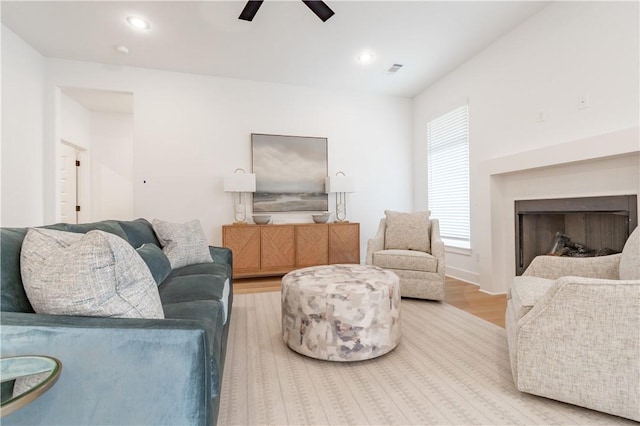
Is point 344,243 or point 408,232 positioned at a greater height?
point 408,232

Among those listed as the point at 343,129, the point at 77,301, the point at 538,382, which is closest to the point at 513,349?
the point at 538,382

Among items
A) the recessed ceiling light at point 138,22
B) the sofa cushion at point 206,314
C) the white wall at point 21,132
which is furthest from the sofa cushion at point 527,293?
the white wall at point 21,132

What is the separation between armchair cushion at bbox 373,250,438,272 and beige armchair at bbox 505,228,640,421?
1.57 metres

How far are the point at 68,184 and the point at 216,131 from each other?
2.73 m

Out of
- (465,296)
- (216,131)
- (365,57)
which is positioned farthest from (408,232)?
(216,131)

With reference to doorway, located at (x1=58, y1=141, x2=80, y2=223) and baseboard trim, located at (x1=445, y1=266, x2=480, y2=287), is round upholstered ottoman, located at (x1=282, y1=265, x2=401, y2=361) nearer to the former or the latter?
baseboard trim, located at (x1=445, y1=266, x2=480, y2=287)

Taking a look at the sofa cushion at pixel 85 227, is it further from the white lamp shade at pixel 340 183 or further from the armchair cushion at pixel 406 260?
the white lamp shade at pixel 340 183

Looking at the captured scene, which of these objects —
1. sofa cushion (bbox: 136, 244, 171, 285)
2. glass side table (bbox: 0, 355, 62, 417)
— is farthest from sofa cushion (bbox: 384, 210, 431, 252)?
glass side table (bbox: 0, 355, 62, 417)

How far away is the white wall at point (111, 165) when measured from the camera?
5473 millimetres

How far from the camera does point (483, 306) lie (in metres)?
3.01

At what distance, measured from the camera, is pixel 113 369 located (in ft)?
3.07

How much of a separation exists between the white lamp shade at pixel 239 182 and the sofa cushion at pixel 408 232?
74.4 inches

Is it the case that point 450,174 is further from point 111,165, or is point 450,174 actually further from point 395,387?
point 111,165

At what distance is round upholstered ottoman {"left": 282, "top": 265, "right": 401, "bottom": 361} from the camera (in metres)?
1.86
